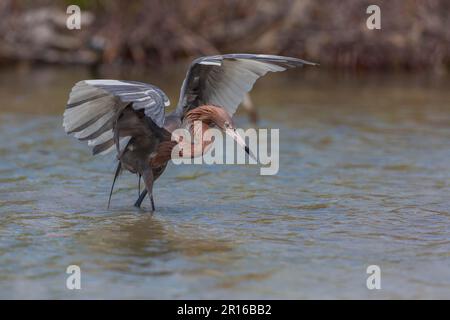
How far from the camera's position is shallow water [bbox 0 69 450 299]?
571 cm

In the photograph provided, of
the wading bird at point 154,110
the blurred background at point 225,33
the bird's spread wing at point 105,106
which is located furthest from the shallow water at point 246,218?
the blurred background at point 225,33

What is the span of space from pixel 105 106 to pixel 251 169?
278 cm

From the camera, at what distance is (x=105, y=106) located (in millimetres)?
7051

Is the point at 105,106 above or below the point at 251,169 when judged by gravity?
above

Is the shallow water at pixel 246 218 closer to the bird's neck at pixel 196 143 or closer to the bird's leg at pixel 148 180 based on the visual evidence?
the bird's leg at pixel 148 180

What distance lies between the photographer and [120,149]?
24.5 ft

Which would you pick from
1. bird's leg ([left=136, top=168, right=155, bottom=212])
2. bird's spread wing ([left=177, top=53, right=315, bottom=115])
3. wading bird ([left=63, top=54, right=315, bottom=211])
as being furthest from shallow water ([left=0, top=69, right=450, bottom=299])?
bird's spread wing ([left=177, top=53, right=315, bottom=115])

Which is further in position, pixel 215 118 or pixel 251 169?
pixel 251 169

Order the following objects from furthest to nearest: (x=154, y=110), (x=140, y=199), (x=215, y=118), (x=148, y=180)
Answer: (x=140, y=199), (x=148, y=180), (x=215, y=118), (x=154, y=110)

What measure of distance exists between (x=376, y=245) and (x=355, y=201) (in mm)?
1483

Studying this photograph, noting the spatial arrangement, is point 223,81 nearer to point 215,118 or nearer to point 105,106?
point 215,118

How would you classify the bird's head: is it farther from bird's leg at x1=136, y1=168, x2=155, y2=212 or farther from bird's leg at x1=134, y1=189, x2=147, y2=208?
bird's leg at x1=134, y1=189, x2=147, y2=208

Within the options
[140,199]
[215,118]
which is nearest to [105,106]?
[215,118]
